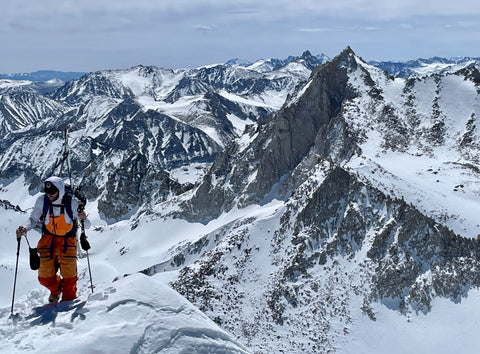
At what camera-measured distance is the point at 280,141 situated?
423 ft

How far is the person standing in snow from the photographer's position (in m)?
14.8

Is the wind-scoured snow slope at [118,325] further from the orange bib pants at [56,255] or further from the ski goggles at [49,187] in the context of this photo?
the ski goggles at [49,187]

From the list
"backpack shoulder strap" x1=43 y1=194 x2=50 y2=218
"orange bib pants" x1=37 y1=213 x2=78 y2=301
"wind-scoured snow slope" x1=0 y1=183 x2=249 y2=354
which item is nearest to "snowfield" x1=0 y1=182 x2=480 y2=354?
"wind-scoured snow slope" x1=0 y1=183 x2=249 y2=354

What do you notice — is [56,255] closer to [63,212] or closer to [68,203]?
[63,212]

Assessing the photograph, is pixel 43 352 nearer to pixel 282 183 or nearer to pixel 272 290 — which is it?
pixel 272 290

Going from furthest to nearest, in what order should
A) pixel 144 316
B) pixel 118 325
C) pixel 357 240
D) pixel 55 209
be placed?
1. pixel 357 240
2. pixel 55 209
3. pixel 144 316
4. pixel 118 325

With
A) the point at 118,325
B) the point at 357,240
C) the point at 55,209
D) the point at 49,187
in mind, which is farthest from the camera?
the point at 357,240

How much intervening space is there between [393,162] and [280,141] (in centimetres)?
4941

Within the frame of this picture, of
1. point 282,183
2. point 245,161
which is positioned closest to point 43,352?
point 282,183

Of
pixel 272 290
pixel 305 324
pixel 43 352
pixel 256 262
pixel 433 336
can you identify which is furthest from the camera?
pixel 256 262

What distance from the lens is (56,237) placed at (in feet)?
49.2

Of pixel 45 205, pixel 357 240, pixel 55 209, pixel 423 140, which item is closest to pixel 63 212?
pixel 55 209

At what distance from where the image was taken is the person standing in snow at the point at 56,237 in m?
14.8

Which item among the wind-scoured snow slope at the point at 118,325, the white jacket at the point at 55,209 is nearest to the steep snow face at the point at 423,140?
the wind-scoured snow slope at the point at 118,325
